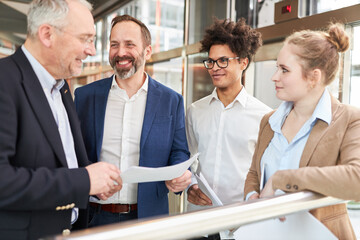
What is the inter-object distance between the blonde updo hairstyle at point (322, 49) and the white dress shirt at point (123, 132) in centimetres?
111

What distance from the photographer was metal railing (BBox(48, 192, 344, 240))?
662 millimetres

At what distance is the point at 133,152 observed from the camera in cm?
218

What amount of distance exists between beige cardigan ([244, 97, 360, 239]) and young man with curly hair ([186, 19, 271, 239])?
1064mm

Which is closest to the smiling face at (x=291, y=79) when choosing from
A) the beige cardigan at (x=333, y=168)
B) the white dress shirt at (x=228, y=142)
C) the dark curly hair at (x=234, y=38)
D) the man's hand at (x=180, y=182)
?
the beige cardigan at (x=333, y=168)

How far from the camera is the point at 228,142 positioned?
2.49 m

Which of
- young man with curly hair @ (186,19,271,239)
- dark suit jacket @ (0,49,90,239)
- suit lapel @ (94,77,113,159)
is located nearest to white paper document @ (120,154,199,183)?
dark suit jacket @ (0,49,90,239)

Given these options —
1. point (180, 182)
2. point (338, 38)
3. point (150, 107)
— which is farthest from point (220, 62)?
point (338, 38)

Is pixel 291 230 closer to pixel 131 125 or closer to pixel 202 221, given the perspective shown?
pixel 202 221

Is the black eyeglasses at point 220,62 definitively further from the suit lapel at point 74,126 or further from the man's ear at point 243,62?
the suit lapel at point 74,126

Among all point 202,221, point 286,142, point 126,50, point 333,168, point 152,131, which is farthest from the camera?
A: point 126,50

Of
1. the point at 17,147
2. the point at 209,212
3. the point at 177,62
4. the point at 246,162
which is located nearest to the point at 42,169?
the point at 17,147

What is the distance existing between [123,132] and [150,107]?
0.23 metres

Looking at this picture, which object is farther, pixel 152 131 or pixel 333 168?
pixel 152 131

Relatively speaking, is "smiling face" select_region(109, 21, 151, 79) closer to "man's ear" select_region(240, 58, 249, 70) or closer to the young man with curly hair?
the young man with curly hair
